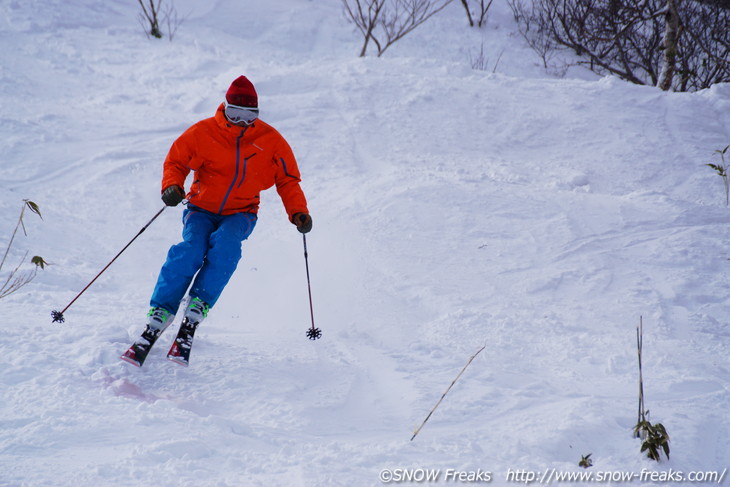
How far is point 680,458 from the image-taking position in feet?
7.86

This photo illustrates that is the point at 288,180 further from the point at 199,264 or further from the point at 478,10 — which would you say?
the point at 478,10

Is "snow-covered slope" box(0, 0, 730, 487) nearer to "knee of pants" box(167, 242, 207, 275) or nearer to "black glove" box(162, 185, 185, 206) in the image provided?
"knee of pants" box(167, 242, 207, 275)

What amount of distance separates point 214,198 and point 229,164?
0.21 metres

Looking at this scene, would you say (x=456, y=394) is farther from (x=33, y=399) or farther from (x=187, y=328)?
(x=33, y=399)

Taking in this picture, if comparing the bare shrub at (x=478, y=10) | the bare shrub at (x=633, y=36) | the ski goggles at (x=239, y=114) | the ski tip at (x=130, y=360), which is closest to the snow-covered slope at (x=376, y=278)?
the ski tip at (x=130, y=360)

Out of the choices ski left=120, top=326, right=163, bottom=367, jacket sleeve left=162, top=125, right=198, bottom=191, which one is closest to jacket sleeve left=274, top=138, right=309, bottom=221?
jacket sleeve left=162, top=125, right=198, bottom=191

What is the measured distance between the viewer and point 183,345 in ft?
10.1

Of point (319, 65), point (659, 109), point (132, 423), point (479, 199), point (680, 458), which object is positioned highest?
point (319, 65)

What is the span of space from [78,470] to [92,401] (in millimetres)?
498

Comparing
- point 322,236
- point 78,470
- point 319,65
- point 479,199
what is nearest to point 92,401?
point 78,470

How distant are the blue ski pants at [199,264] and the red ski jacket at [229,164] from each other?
179 mm

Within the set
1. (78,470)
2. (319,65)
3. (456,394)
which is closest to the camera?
(78,470)

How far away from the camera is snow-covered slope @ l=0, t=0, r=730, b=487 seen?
95.7 inches

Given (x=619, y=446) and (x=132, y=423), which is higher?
(x=132, y=423)
